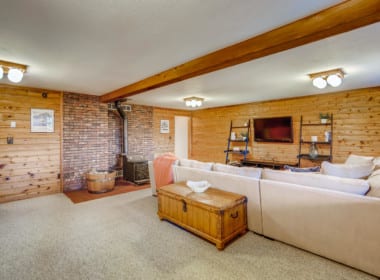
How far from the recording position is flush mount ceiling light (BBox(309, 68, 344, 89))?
3.29 m

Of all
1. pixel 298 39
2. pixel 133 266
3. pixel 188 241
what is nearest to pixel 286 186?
pixel 188 241

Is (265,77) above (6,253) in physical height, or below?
above

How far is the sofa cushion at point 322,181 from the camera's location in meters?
2.11

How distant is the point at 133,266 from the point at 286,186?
189 cm

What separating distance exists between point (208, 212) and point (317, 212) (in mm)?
1173

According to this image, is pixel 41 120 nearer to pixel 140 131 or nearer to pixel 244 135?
pixel 140 131

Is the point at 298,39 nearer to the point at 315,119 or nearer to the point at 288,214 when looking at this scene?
the point at 288,214

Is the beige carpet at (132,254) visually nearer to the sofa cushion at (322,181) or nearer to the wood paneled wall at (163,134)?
the sofa cushion at (322,181)

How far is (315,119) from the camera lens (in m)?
5.30

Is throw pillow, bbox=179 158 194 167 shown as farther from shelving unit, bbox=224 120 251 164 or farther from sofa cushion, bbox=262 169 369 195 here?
shelving unit, bbox=224 120 251 164

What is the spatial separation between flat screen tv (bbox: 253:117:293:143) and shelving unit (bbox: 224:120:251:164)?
320 millimetres

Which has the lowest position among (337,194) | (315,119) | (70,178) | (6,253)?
(6,253)

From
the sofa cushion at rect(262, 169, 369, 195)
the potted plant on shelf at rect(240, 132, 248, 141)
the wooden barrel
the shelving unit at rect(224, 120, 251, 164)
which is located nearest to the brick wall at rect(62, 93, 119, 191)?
the wooden barrel

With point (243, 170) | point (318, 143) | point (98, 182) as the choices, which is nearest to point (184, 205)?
point (243, 170)
